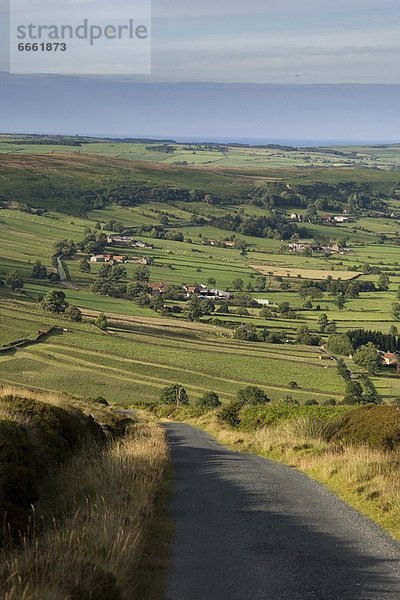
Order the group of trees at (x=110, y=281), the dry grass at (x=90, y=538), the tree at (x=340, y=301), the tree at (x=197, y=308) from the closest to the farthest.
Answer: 1. the dry grass at (x=90, y=538)
2. the tree at (x=197, y=308)
3. the tree at (x=340, y=301)
4. the group of trees at (x=110, y=281)

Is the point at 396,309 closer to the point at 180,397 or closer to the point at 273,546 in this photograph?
the point at 180,397

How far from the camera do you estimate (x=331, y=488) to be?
46.9 ft

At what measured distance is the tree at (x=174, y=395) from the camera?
232 ft

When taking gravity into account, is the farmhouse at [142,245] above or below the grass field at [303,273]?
above

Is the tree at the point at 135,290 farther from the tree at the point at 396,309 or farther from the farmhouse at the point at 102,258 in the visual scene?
the tree at the point at 396,309

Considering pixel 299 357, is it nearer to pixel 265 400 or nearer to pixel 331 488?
pixel 265 400

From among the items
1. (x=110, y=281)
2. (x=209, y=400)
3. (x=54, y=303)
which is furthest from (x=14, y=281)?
(x=209, y=400)

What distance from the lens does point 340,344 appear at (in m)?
103

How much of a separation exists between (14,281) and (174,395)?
63.4m

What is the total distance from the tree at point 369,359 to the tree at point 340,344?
7.68ft

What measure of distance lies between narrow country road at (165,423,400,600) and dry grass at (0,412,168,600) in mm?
601

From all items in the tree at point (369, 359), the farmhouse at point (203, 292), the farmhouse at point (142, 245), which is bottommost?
the tree at point (369, 359)

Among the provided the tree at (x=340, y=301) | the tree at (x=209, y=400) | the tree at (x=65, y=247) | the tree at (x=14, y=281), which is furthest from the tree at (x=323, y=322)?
the tree at (x=65, y=247)

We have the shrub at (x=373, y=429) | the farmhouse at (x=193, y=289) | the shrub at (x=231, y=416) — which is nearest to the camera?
the shrub at (x=373, y=429)
